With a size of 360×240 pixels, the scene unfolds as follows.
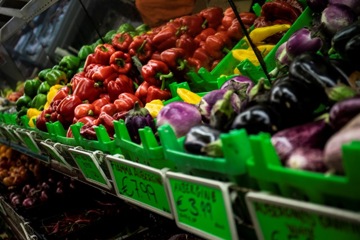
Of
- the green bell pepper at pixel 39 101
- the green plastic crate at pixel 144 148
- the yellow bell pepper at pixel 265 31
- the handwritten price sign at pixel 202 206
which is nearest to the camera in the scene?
the handwritten price sign at pixel 202 206

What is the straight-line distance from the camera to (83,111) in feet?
6.53

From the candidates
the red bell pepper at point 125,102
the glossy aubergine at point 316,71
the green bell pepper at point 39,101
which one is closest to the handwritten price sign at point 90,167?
the red bell pepper at point 125,102

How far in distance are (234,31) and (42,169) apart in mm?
2321

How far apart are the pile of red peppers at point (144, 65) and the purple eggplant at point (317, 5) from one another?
0.60 meters

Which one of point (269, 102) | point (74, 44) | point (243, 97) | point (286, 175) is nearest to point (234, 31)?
point (243, 97)

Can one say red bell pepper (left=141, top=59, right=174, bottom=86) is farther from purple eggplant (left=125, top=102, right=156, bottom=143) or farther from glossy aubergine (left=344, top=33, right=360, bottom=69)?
glossy aubergine (left=344, top=33, right=360, bottom=69)

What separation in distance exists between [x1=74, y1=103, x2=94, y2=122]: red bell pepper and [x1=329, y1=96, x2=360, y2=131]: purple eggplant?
1433mm

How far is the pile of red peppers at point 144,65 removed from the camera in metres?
1.97

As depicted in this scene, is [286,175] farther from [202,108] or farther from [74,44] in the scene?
[74,44]

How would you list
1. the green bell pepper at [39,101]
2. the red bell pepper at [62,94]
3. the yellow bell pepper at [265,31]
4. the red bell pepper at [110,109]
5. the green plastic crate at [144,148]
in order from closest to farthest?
the green plastic crate at [144,148] → the yellow bell pepper at [265,31] → the red bell pepper at [110,109] → the red bell pepper at [62,94] → the green bell pepper at [39,101]

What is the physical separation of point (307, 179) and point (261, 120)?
0.74 feet

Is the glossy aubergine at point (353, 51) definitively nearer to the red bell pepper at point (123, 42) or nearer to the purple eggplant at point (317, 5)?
the purple eggplant at point (317, 5)

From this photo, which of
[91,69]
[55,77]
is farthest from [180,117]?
[55,77]

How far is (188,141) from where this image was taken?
0.87 meters
